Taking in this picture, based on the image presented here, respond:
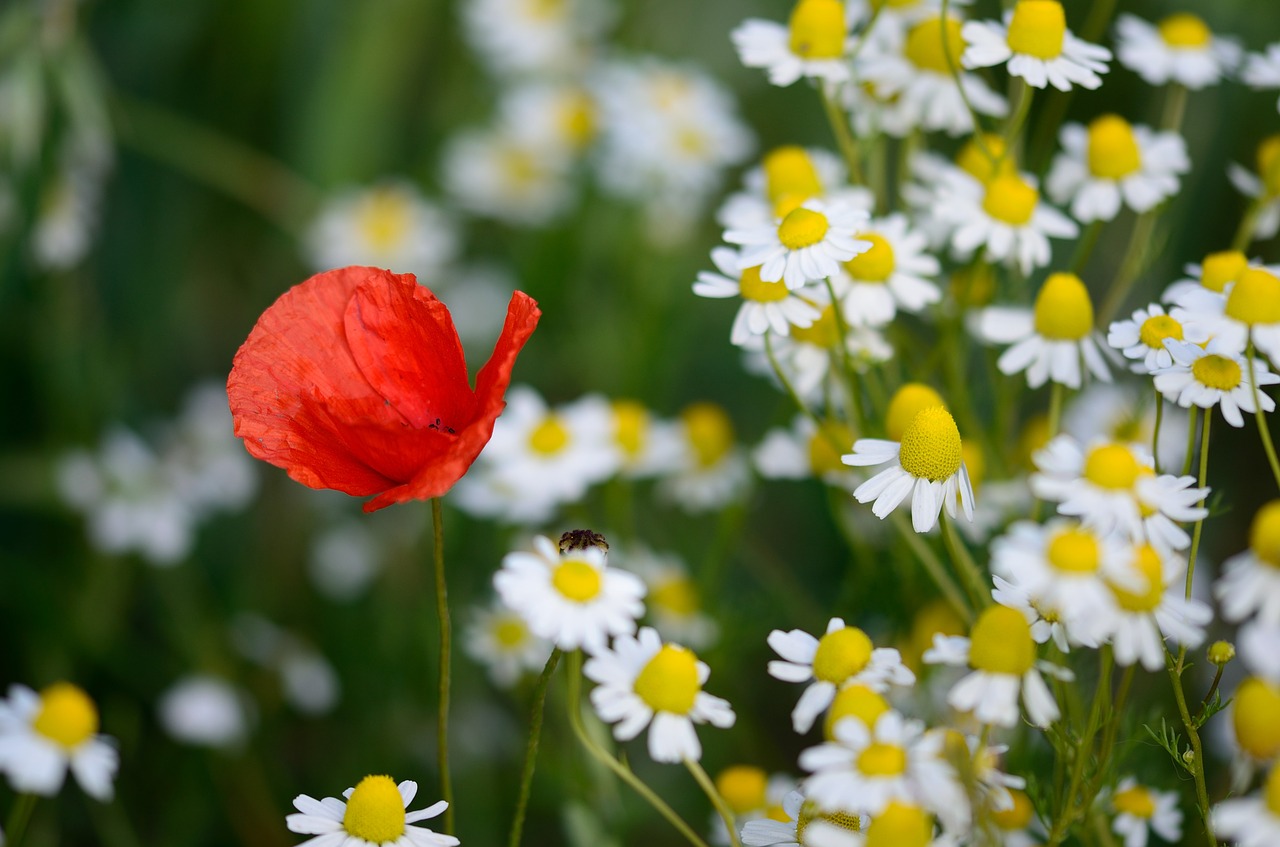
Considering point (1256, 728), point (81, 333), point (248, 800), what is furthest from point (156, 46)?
point (1256, 728)

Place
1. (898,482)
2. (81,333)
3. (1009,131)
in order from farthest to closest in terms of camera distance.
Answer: (81,333) < (1009,131) < (898,482)

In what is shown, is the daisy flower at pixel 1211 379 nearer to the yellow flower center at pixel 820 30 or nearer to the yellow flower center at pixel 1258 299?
the yellow flower center at pixel 1258 299

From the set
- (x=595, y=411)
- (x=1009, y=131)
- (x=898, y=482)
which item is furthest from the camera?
(x=595, y=411)

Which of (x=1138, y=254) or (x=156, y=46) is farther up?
(x=1138, y=254)

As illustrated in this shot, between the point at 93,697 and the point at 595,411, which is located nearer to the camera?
the point at 595,411

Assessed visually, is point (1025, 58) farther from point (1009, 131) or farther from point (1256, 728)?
point (1256, 728)

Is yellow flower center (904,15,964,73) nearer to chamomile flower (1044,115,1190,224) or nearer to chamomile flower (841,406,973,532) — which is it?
chamomile flower (1044,115,1190,224)

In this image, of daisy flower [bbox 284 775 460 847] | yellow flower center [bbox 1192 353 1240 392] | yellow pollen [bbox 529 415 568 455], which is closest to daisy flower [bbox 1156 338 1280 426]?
yellow flower center [bbox 1192 353 1240 392]

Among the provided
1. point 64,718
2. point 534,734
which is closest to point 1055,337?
point 534,734
